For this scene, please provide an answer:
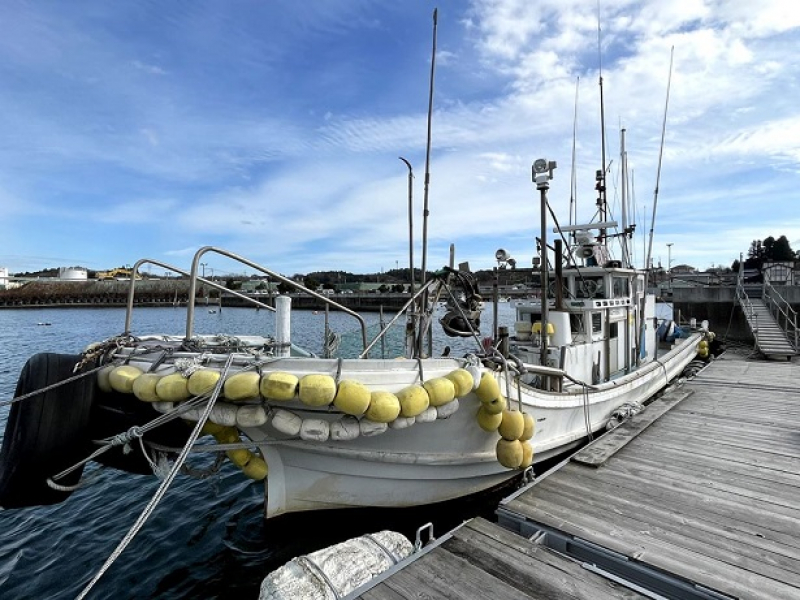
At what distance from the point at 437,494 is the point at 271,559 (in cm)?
223

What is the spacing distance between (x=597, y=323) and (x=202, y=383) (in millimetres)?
7870

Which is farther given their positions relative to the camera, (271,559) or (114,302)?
(114,302)

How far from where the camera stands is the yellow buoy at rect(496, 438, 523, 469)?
4879 mm

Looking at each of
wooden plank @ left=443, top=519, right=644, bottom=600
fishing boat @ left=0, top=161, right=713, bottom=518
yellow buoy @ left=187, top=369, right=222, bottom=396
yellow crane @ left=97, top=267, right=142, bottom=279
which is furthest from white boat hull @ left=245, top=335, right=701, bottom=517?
yellow crane @ left=97, top=267, right=142, bottom=279

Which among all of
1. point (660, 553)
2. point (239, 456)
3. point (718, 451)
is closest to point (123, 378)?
point (239, 456)

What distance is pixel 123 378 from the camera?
12.9 ft

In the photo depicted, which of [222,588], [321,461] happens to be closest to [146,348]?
[321,461]

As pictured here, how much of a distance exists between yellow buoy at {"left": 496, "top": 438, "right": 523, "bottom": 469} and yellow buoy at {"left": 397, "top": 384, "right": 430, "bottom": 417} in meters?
1.55

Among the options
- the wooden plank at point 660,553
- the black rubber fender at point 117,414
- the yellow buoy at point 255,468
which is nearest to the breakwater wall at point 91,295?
the yellow buoy at point 255,468

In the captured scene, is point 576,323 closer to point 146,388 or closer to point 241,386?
point 241,386

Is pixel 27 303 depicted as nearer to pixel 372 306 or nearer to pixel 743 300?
pixel 372 306

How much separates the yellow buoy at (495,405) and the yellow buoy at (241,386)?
2604 mm

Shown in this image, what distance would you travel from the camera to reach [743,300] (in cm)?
1925

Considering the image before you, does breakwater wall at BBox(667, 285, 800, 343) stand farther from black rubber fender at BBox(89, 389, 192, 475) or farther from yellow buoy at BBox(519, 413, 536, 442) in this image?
black rubber fender at BBox(89, 389, 192, 475)
